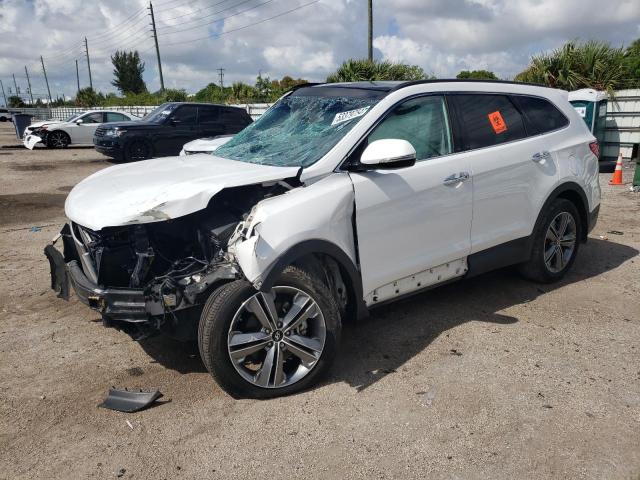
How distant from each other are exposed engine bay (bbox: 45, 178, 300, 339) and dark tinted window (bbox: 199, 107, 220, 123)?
40.4 ft

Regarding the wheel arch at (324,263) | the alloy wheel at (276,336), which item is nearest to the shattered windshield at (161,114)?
the wheel arch at (324,263)

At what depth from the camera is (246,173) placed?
3.50m

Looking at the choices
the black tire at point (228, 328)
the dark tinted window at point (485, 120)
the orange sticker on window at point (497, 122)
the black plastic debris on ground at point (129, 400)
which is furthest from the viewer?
the orange sticker on window at point (497, 122)

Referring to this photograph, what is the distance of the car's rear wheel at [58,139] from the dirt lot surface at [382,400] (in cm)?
1703

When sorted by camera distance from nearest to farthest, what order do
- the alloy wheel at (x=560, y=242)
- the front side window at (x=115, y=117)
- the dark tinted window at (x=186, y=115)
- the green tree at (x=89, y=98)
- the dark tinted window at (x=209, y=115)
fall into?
the alloy wheel at (x=560, y=242)
the dark tinted window at (x=186, y=115)
the dark tinted window at (x=209, y=115)
the front side window at (x=115, y=117)
the green tree at (x=89, y=98)

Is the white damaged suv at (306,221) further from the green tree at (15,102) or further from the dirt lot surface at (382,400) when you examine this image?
the green tree at (15,102)

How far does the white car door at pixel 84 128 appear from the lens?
2045 centimetres

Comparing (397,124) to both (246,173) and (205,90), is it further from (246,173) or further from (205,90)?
(205,90)

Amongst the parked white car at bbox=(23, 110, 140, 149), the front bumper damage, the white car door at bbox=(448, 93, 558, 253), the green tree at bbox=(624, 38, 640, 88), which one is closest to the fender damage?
the front bumper damage

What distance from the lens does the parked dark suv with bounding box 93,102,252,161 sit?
1482cm

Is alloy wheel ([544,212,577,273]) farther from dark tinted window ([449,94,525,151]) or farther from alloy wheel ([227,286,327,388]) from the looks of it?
alloy wheel ([227,286,327,388])

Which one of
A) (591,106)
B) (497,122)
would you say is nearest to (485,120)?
(497,122)

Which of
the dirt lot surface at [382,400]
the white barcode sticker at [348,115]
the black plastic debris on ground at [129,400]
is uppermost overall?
the white barcode sticker at [348,115]

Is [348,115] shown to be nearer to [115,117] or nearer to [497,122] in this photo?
[497,122]
